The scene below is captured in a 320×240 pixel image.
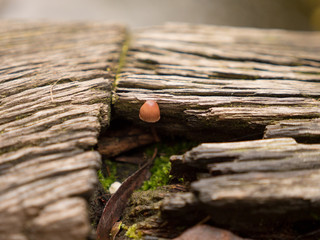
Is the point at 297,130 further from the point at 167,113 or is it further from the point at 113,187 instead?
the point at 113,187

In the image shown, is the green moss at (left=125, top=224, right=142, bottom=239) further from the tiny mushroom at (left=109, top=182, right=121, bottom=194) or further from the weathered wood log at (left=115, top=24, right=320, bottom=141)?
the weathered wood log at (left=115, top=24, right=320, bottom=141)

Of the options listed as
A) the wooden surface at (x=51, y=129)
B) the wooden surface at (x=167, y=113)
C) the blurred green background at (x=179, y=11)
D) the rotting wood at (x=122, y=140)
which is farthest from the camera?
the blurred green background at (x=179, y=11)

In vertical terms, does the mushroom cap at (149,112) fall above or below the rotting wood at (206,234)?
above

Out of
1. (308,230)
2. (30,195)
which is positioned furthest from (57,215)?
(308,230)

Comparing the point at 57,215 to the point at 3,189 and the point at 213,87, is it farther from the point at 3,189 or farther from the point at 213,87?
the point at 213,87

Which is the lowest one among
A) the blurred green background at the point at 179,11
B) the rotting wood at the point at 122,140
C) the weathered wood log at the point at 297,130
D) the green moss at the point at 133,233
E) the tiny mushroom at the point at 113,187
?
the green moss at the point at 133,233

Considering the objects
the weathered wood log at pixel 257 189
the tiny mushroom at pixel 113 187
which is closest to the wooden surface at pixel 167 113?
the weathered wood log at pixel 257 189

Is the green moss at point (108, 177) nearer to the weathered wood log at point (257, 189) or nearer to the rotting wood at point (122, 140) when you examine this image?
the rotting wood at point (122, 140)
